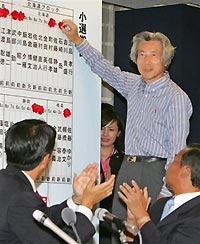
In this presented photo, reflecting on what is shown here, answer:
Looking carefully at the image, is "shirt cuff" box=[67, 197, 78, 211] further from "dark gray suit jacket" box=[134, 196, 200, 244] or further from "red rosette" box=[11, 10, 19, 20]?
"red rosette" box=[11, 10, 19, 20]

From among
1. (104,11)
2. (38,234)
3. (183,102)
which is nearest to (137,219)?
(38,234)

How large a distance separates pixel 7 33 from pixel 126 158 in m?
1.01

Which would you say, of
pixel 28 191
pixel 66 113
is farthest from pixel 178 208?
pixel 66 113

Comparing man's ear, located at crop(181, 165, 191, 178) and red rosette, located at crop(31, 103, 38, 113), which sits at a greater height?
red rosette, located at crop(31, 103, 38, 113)

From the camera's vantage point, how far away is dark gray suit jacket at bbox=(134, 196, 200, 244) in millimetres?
3248

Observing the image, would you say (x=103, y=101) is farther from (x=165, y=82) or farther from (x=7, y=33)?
(x=7, y=33)

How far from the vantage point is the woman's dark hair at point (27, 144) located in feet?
10.4

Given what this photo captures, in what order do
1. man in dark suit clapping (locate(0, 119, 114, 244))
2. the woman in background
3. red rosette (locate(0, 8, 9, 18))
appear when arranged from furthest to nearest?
the woman in background
red rosette (locate(0, 8, 9, 18))
man in dark suit clapping (locate(0, 119, 114, 244))

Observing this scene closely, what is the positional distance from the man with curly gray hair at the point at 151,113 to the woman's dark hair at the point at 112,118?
2.63 feet

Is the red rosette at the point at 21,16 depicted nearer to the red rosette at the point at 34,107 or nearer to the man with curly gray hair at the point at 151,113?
the man with curly gray hair at the point at 151,113

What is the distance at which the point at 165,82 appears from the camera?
412 cm

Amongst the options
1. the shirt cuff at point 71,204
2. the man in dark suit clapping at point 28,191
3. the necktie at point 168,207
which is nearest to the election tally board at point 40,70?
the shirt cuff at point 71,204

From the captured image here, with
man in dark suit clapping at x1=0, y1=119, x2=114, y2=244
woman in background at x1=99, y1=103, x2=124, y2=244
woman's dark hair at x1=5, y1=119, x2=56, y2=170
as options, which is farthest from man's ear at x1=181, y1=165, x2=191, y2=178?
woman in background at x1=99, y1=103, x2=124, y2=244

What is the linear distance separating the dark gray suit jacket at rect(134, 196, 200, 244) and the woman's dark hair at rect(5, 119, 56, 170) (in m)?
0.60
